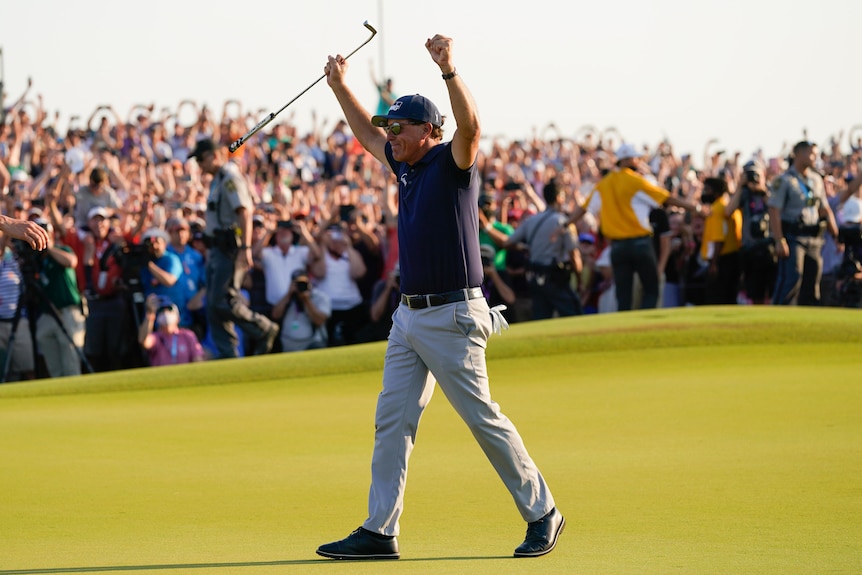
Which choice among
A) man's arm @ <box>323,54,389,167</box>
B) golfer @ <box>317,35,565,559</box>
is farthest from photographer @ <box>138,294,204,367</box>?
golfer @ <box>317,35,565,559</box>

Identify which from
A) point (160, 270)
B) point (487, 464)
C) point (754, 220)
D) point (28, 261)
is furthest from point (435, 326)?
point (754, 220)

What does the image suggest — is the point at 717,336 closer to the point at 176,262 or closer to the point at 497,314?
the point at 176,262

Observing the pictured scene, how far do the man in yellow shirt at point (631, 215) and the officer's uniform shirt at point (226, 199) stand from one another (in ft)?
Result: 14.2

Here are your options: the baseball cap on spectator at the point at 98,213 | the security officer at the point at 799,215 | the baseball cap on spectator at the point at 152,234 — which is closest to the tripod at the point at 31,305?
the baseball cap on spectator at the point at 152,234

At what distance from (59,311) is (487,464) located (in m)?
8.24

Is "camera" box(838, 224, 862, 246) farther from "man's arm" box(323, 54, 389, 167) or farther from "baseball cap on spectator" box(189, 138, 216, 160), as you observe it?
"man's arm" box(323, 54, 389, 167)

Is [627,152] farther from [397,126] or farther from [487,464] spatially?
[397,126]

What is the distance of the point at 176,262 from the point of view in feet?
52.3

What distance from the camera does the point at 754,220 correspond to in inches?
677

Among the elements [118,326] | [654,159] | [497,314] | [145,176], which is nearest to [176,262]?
[118,326]

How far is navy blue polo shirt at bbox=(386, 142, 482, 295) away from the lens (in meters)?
5.82

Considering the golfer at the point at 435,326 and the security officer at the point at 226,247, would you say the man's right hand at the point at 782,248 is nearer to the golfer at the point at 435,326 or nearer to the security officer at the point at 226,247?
the security officer at the point at 226,247

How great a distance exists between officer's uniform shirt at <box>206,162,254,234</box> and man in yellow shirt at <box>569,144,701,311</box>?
4315 millimetres

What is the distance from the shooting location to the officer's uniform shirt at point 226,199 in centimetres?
1396
